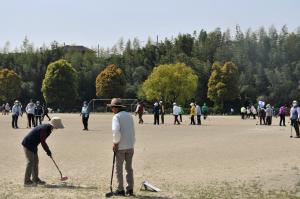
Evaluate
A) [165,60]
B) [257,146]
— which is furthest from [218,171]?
[165,60]

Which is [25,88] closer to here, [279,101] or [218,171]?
[279,101]

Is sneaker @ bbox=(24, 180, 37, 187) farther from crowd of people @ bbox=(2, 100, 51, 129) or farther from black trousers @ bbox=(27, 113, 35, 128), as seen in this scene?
black trousers @ bbox=(27, 113, 35, 128)

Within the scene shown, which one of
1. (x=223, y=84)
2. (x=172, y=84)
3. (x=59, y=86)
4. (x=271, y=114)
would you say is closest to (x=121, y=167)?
(x=271, y=114)

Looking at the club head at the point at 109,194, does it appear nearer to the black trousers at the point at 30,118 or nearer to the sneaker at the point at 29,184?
the sneaker at the point at 29,184

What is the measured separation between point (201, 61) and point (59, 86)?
23.9 meters

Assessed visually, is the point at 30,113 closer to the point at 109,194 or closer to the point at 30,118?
the point at 30,118

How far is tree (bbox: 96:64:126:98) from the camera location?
8744cm

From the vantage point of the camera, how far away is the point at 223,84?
261 feet

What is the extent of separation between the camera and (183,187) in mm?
10859

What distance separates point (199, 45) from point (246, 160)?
8223 cm

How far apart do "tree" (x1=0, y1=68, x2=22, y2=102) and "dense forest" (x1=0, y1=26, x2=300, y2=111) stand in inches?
107

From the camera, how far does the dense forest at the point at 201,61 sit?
8375 cm

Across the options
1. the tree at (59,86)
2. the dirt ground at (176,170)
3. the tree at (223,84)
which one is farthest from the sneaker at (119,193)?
the tree at (59,86)

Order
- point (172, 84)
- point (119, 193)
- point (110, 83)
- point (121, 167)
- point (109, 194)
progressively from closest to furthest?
point (109, 194)
point (119, 193)
point (121, 167)
point (172, 84)
point (110, 83)
